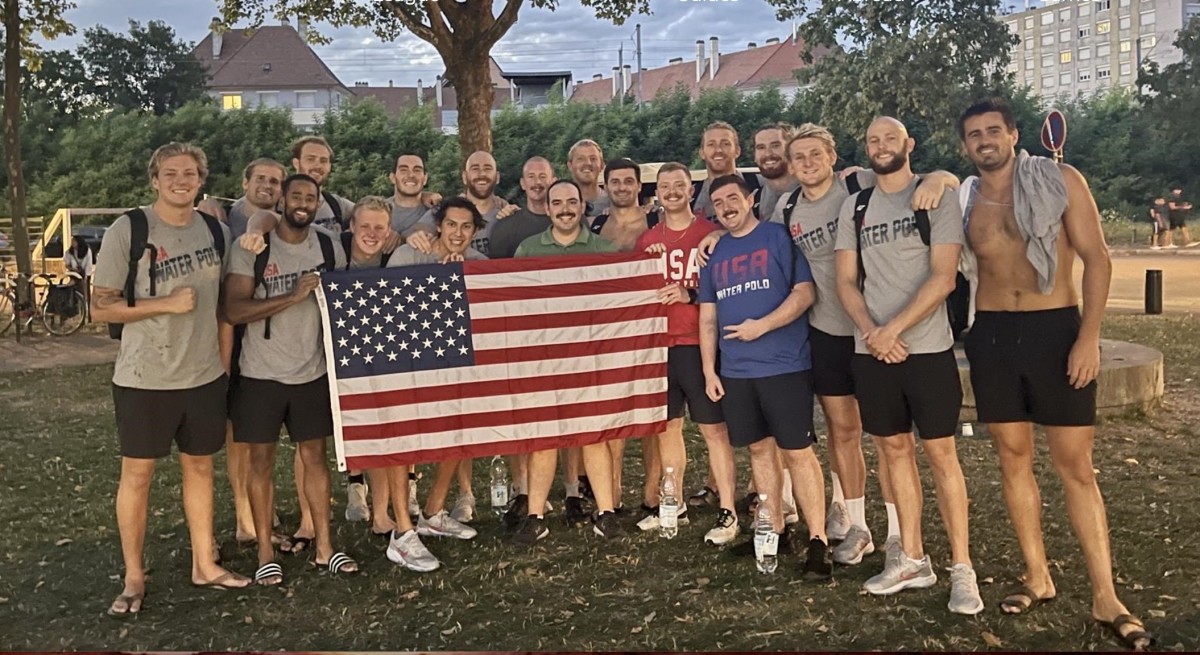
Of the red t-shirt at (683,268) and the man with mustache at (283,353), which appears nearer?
the man with mustache at (283,353)

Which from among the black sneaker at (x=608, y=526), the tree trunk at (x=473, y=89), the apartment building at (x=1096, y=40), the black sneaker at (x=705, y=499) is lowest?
the black sneaker at (x=705, y=499)

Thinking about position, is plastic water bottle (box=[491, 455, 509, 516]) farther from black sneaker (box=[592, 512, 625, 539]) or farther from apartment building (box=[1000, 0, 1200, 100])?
apartment building (box=[1000, 0, 1200, 100])

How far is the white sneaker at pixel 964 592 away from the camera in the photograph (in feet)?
14.9

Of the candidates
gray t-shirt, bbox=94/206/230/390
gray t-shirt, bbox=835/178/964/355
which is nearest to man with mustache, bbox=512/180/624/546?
gray t-shirt, bbox=835/178/964/355

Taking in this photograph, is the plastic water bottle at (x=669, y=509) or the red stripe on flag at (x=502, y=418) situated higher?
the red stripe on flag at (x=502, y=418)

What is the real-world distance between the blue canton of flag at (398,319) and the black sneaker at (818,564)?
78.1 inches

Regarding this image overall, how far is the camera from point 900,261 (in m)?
4.64

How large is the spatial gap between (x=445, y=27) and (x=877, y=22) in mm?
24507

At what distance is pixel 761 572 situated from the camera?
523cm

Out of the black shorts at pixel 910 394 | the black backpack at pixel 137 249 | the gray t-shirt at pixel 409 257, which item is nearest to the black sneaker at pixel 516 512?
the gray t-shirt at pixel 409 257

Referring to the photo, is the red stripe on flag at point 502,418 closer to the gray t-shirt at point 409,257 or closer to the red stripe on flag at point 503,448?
the red stripe on flag at point 503,448

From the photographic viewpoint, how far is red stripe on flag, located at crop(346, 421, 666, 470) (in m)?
5.53

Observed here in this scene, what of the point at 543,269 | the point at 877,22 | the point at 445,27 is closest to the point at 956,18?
the point at 877,22

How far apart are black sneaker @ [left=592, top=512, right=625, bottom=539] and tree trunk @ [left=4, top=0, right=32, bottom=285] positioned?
1429cm
